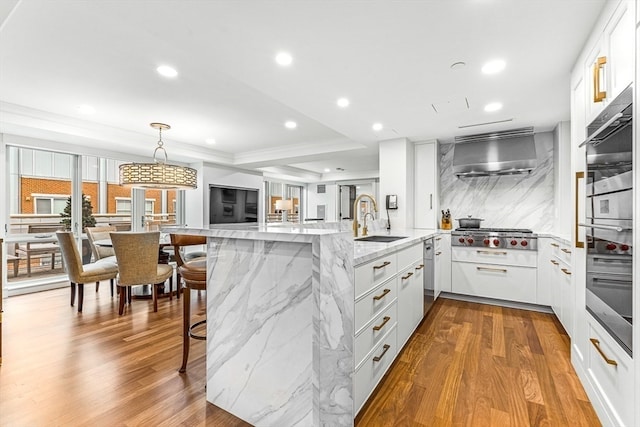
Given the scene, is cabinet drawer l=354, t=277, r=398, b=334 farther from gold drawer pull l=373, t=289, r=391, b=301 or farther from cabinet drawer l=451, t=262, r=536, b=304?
cabinet drawer l=451, t=262, r=536, b=304

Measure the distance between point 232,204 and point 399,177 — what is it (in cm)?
398

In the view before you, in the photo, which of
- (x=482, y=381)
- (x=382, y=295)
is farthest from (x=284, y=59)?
(x=482, y=381)

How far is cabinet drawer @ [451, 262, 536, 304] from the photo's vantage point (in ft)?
11.2

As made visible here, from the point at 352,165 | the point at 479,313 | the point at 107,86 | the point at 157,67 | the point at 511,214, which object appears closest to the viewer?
the point at 157,67

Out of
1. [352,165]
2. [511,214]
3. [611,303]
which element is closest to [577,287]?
[611,303]

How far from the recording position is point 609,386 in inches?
57.7

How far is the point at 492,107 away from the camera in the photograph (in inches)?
121

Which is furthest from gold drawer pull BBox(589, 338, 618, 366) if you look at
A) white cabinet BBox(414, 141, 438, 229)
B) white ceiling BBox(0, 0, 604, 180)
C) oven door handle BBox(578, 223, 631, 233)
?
white cabinet BBox(414, 141, 438, 229)

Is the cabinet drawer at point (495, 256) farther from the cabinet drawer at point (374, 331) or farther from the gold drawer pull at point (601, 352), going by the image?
the cabinet drawer at point (374, 331)

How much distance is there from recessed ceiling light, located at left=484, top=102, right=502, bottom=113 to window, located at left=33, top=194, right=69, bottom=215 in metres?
6.04

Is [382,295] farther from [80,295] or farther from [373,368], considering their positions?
[80,295]

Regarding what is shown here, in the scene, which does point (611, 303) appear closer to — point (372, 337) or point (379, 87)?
point (372, 337)

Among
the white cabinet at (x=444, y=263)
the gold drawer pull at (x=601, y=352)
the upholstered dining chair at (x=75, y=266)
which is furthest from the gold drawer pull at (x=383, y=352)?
the upholstered dining chair at (x=75, y=266)

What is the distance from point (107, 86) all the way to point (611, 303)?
422cm
